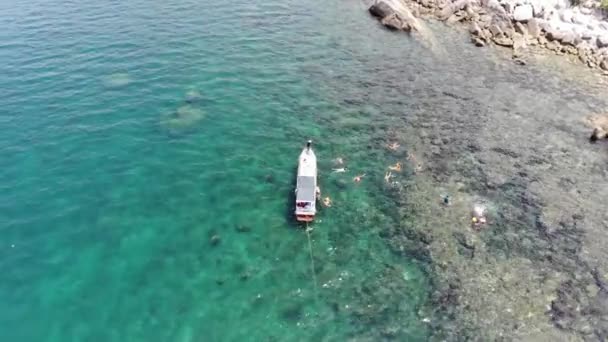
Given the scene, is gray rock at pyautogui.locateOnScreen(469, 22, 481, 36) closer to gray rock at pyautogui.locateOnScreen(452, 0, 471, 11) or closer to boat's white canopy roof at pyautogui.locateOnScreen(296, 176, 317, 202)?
gray rock at pyautogui.locateOnScreen(452, 0, 471, 11)

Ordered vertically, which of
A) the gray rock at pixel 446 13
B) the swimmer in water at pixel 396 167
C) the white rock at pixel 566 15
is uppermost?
the white rock at pixel 566 15

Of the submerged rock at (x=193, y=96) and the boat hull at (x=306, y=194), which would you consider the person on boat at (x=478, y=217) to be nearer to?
the boat hull at (x=306, y=194)

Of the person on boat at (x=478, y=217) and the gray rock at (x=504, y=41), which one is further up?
the gray rock at (x=504, y=41)

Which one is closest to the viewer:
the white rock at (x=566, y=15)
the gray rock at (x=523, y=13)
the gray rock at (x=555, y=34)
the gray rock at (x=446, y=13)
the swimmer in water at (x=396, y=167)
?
the swimmer in water at (x=396, y=167)

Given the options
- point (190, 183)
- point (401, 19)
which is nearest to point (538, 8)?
point (401, 19)

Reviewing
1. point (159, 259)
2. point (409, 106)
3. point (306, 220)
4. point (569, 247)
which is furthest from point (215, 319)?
point (409, 106)

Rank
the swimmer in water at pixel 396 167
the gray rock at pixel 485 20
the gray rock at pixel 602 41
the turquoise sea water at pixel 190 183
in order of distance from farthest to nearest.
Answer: the gray rock at pixel 485 20, the gray rock at pixel 602 41, the swimmer in water at pixel 396 167, the turquoise sea water at pixel 190 183

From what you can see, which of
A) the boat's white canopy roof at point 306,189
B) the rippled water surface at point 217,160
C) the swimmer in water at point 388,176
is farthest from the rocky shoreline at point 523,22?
the boat's white canopy roof at point 306,189
